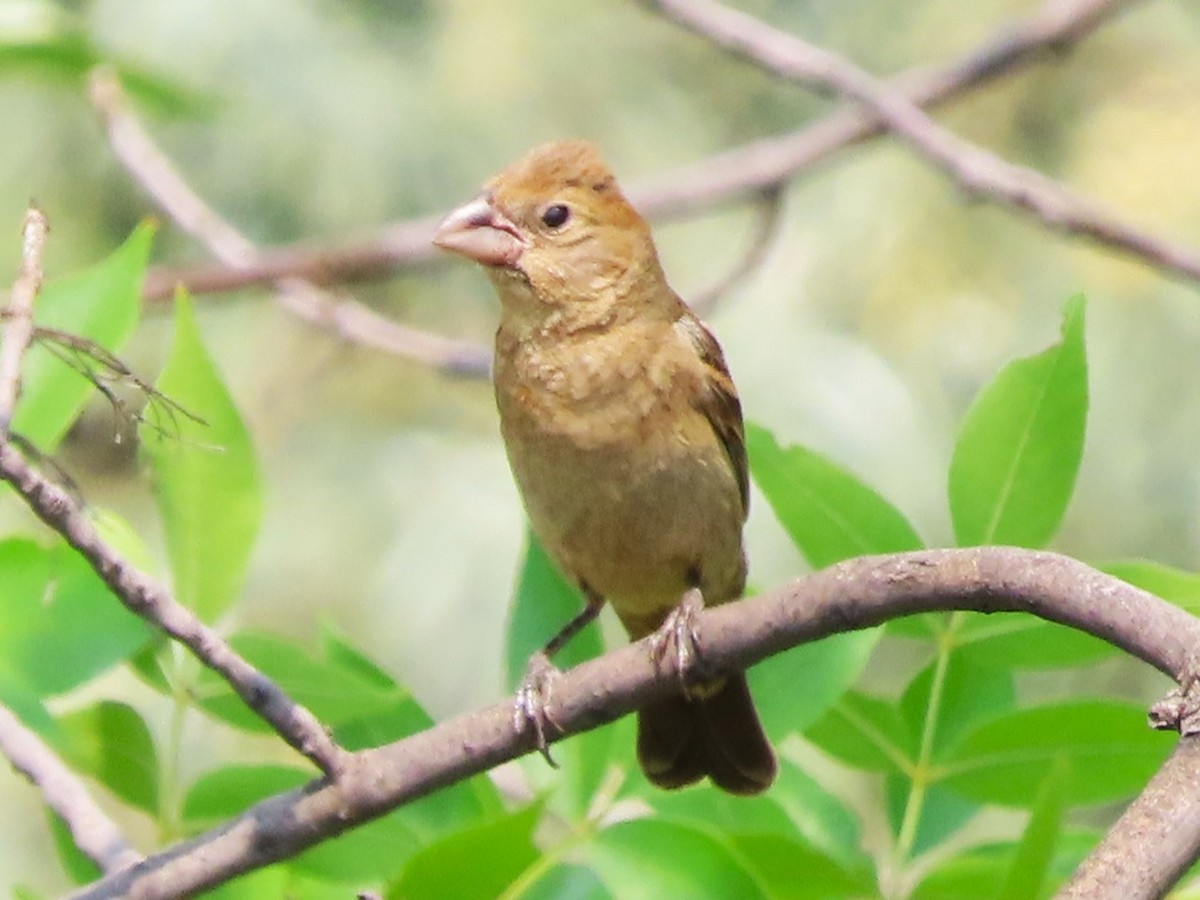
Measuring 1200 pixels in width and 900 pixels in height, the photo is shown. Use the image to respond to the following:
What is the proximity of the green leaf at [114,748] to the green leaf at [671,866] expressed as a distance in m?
0.57

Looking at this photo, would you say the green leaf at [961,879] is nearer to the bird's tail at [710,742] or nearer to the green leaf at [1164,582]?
the green leaf at [1164,582]

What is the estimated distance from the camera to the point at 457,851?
6.03ft

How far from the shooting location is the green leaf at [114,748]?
2.19 metres

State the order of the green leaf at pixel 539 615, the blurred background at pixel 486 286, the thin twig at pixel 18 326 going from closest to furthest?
the thin twig at pixel 18 326, the green leaf at pixel 539 615, the blurred background at pixel 486 286

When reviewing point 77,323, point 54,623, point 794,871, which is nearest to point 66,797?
point 54,623

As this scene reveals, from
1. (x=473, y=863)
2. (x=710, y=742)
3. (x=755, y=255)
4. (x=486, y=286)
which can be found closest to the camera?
(x=473, y=863)

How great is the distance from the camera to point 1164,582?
213 centimetres

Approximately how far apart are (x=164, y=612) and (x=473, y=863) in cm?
44

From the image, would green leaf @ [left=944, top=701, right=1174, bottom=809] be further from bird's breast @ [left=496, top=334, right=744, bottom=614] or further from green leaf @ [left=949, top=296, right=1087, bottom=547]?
bird's breast @ [left=496, top=334, right=744, bottom=614]

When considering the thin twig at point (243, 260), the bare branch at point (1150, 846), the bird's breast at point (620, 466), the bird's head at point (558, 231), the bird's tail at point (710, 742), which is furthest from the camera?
the thin twig at point (243, 260)

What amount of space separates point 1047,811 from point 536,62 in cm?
593

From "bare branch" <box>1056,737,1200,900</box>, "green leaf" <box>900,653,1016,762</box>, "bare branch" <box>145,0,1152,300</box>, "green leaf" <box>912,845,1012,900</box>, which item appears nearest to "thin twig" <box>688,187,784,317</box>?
"bare branch" <box>145,0,1152,300</box>

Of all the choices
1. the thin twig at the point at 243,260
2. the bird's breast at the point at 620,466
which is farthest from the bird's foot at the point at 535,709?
the thin twig at the point at 243,260

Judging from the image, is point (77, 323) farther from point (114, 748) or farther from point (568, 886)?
point (568, 886)
